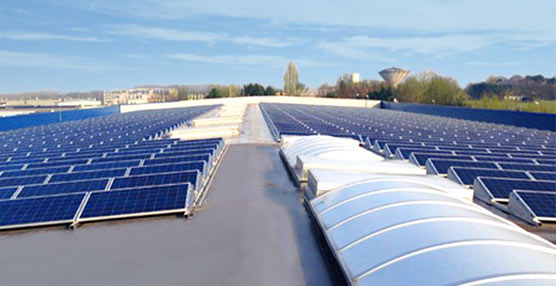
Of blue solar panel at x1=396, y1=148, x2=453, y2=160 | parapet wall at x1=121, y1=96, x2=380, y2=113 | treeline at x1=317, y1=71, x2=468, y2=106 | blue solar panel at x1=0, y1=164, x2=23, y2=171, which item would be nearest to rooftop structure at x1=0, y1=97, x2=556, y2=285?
blue solar panel at x1=0, y1=164, x2=23, y2=171

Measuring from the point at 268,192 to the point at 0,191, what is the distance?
8.05m

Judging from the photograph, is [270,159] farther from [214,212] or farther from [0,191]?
[0,191]

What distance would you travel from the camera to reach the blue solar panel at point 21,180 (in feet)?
39.4

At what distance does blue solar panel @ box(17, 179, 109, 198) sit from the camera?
1068 cm

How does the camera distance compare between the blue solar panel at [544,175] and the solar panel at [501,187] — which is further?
the blue solar panel at [544,175]

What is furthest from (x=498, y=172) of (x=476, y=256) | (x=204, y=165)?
(x=204, y=165)

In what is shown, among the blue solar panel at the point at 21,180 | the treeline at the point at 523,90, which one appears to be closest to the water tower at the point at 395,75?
the treeline at the point at 523,90

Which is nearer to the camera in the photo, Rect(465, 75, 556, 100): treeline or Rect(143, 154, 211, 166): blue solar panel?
Rect(143, 154, 211, 166): blue solar panel

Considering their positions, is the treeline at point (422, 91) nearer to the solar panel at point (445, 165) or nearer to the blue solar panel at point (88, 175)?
the solar panel at point (445, 165)

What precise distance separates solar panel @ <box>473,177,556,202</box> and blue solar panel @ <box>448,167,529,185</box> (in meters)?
0.52

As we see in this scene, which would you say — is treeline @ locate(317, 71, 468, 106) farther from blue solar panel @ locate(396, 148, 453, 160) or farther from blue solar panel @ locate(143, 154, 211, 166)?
blue solar panel @ locate(143, 154, 211, 166)

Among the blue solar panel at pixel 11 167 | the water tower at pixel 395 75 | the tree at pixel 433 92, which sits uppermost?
the water tower at pixel 395 75

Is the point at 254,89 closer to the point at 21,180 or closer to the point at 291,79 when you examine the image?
the point at 291,79

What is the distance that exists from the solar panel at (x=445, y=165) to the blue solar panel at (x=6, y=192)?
14.0 m
